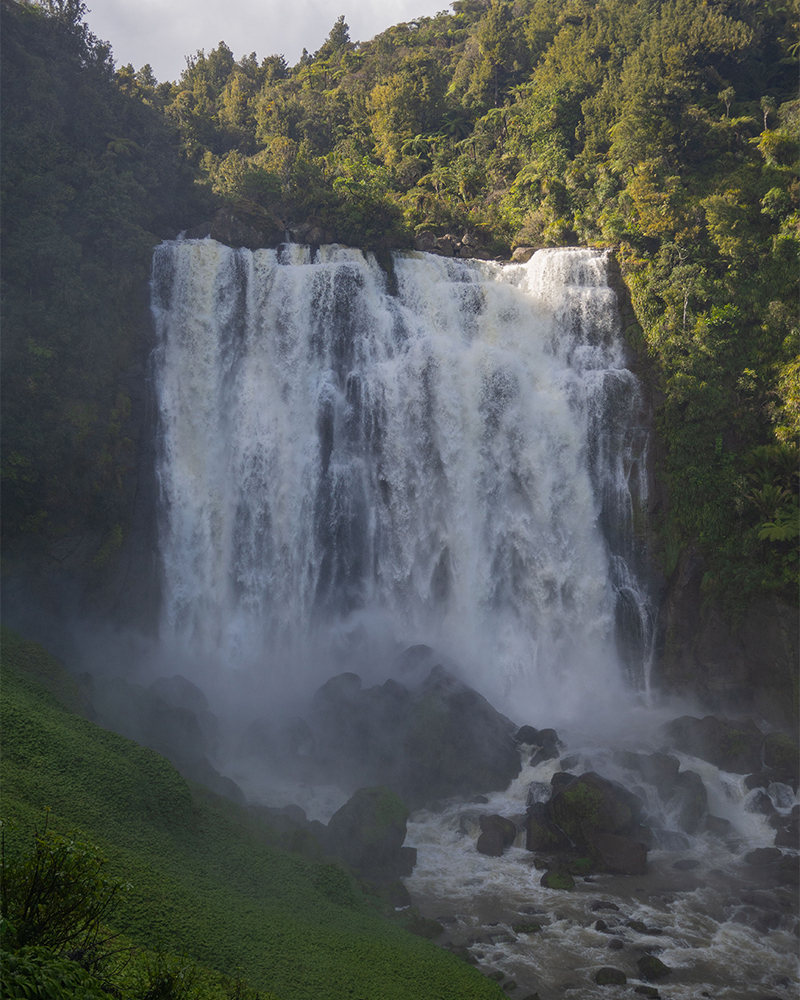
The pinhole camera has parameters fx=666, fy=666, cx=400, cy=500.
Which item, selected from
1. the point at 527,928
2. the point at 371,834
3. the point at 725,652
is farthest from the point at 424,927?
the point at 725,652

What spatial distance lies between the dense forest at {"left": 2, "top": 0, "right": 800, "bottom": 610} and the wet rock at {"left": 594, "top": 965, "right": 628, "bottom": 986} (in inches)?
571

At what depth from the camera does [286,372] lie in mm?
27266

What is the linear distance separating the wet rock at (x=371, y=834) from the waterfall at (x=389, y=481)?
8830 millimetres

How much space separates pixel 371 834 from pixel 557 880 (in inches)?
175

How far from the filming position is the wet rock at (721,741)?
1998 cm


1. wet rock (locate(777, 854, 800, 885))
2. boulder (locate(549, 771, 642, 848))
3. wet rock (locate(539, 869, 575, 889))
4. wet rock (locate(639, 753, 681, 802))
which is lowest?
wet rock (locate(539, 869, 575, 889))

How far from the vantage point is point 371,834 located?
15.9 meters

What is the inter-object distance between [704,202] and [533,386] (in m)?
10.4

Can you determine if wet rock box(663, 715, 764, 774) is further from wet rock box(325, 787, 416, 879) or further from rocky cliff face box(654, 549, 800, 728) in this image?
wet rock box(325, 787, 416, 879)

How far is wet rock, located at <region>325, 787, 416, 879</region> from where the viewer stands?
1567 cm

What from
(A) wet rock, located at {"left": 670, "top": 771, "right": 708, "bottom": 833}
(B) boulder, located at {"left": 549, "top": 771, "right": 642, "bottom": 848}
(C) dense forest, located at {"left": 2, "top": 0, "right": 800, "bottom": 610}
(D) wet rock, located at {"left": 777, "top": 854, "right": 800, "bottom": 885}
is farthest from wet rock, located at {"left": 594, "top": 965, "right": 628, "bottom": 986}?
(C) dense forest, located at {"left": 2, "top": 0, "right": 800, "bottom": 610}

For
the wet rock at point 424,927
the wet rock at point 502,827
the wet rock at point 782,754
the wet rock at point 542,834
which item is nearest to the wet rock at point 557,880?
the wet rock at point 542,834

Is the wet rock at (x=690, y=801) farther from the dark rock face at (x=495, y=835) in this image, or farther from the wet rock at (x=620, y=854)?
the dark rock face at (x=495, y=835)

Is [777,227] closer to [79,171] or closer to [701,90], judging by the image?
[701,90]
